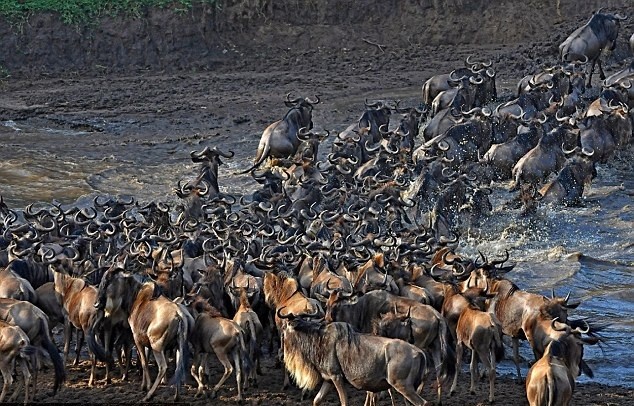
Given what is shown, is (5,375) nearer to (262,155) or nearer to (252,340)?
(252,340)

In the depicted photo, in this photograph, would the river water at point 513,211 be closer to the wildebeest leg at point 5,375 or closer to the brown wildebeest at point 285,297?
the brown wildebeest at point 285,297

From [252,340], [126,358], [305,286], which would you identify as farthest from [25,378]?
[305,286]

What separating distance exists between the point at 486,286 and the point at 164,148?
1129 centimetres

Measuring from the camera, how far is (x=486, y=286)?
1180 centimetres

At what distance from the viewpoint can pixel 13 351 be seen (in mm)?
10633

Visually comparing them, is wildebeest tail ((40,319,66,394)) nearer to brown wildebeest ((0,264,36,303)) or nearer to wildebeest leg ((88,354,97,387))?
wildebeest leg ((88,354,97,387))

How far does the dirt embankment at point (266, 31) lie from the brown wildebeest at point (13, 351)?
1707 cm

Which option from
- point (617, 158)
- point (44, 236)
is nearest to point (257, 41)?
point (617, 158)

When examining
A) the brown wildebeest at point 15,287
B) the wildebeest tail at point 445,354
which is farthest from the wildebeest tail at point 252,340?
the brown wildebeest at point 15,287

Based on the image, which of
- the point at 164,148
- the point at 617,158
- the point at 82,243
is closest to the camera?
the point at 82,243

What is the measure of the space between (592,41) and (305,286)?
1304 centimetres

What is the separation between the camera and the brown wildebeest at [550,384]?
974 centimetres

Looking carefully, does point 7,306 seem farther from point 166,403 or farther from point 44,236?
point 44,236

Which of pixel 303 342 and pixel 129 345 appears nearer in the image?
pixel 303 342
